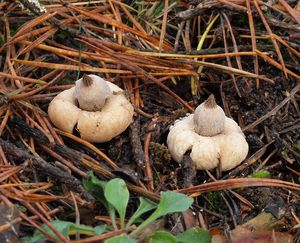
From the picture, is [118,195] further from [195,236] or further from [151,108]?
[151,108]

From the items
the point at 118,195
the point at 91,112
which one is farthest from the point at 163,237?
the point at 91,112

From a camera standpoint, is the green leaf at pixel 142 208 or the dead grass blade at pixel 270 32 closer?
the green leaf at pixel 142 208

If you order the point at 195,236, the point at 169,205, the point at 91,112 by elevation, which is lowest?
the point at 195,236

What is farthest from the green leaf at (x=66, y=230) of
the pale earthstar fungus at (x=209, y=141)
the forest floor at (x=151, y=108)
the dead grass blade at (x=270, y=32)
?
the dead grass blade at (x=270, y=32)

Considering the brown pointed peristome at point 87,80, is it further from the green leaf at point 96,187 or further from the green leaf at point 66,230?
the green leaf at point 66,230

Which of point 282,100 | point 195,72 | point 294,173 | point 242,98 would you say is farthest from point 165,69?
point 294,173

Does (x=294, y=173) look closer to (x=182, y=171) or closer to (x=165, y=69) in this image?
(x=182, y=171)

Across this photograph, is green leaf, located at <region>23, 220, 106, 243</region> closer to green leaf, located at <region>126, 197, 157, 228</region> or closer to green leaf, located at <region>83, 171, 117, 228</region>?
green leaf, located at <region>126, 197, 157, 228</region>
